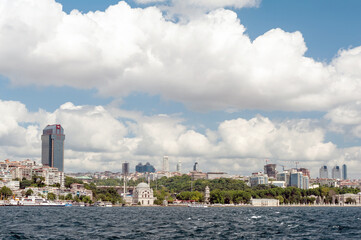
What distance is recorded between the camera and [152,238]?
63.2 meters

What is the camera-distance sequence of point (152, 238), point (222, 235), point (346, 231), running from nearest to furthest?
point (152, 238) → point (222, 235) → point (346, 231)

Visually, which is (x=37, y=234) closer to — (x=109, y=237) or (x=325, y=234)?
(x=109, y=237)

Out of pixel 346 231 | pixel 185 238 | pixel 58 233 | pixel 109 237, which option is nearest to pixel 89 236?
pixel 109 237

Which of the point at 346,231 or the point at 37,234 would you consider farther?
the point at 346,231

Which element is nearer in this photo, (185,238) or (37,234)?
(185,238)

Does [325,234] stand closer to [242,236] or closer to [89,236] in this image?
[242,236]

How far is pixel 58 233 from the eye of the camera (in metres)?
69.4

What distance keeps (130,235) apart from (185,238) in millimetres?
7942

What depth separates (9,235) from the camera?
65.3 metres

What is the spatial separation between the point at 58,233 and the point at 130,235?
1021cm

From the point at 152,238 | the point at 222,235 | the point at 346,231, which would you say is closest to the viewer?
the point at 152,238

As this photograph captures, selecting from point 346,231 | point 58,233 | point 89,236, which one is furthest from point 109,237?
point 346,231

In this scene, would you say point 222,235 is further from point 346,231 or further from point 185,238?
point 346,231

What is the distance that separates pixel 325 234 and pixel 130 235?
26.3 meters
